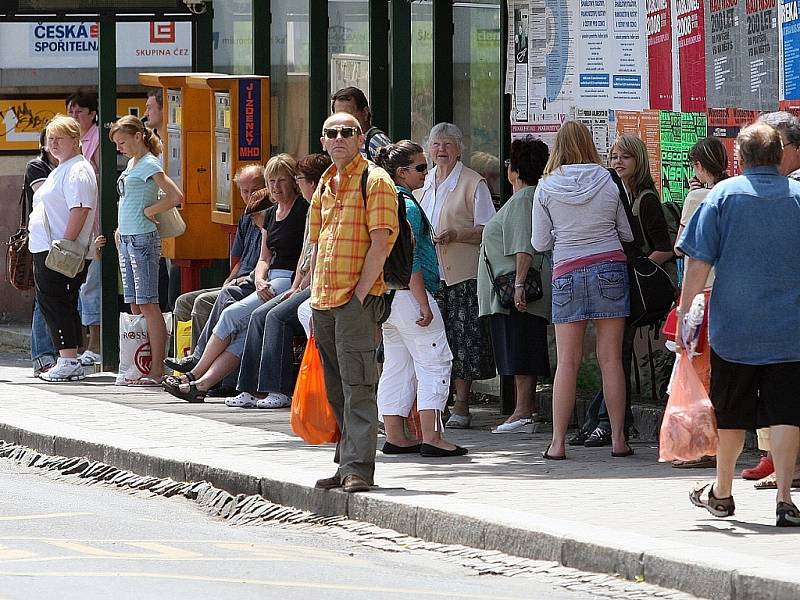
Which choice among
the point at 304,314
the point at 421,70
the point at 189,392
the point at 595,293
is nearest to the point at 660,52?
the point at 595,293

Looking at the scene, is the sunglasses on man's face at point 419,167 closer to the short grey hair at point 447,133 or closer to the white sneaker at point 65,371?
the short grey hair at point 447,133

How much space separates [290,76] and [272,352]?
339cm

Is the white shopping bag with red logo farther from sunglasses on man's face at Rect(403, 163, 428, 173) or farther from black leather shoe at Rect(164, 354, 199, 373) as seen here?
sunglasses on man's face at Rect(403, 163, 428, 173)

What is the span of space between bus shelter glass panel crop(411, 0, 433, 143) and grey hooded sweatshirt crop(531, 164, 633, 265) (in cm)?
328

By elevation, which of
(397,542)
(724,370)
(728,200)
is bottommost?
(397,542)

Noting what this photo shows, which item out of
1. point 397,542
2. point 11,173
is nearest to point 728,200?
point 397,542

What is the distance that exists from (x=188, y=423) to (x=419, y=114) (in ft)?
9.72

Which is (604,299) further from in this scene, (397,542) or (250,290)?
(250,290)

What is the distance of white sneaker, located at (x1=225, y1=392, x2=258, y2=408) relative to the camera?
483 inches

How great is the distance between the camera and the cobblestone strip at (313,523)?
677cm

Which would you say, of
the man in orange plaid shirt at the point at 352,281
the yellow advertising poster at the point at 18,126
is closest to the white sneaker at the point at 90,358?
the yellow advertising poster at the point at 18,126

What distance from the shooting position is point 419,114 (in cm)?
1285

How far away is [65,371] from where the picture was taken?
46.0ft

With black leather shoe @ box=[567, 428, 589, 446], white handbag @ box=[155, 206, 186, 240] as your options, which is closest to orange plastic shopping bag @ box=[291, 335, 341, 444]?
black leather shoe @ box=[567, 428, 589, 446]
